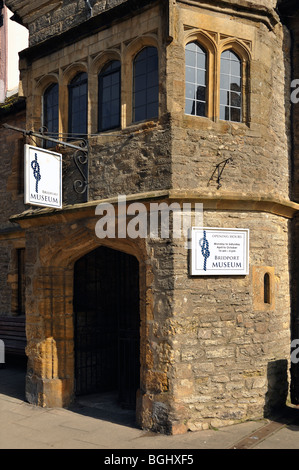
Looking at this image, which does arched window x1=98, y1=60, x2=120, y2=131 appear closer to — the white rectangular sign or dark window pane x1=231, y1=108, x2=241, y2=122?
dark window pane x1=231, y1=108, x2=241, y2=122

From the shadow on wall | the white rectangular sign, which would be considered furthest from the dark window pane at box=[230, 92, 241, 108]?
the shadow on wall

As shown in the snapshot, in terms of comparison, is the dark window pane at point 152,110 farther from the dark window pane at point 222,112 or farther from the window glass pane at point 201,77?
the dark window pane at point 222,112

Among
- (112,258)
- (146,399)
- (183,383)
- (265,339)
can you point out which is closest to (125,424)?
(146,399)

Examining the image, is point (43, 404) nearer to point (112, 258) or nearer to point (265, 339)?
point (112, 258)

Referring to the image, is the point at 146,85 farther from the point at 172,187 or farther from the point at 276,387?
the point at 276,387

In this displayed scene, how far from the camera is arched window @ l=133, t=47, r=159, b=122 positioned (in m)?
8.01

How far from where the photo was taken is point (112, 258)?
10.6 m

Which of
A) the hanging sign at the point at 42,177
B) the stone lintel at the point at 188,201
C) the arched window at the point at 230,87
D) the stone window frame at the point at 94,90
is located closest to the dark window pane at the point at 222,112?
the arched window at the point at 230,87

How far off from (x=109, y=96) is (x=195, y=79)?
1.64 m

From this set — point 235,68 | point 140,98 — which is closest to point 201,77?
point 235,68

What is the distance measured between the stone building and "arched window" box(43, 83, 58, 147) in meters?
0.03

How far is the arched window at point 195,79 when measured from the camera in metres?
7.91

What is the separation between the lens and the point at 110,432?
7.56 metres

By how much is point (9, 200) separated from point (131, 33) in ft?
20.6
